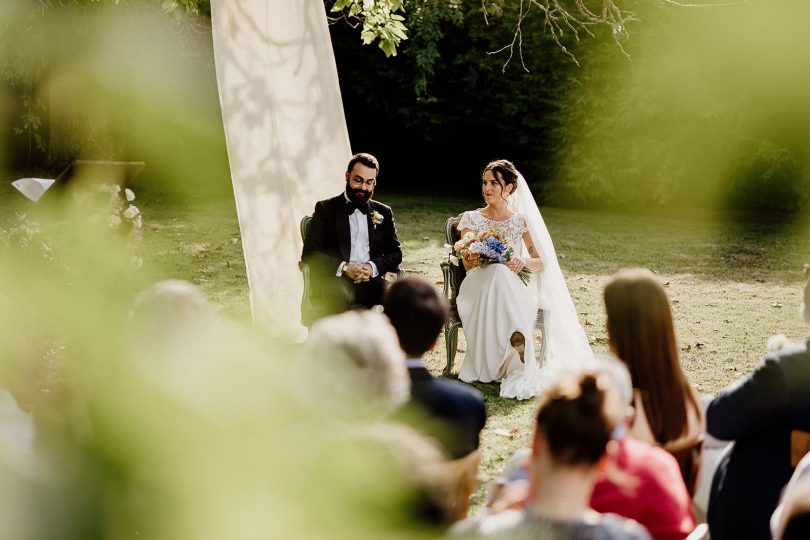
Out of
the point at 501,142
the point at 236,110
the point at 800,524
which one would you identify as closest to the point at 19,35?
the point at 236,110

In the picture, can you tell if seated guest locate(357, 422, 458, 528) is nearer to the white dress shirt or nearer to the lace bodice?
the white dress shirt

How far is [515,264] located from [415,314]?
10.6ft

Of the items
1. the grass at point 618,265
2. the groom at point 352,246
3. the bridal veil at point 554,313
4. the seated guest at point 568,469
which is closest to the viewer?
the seated guest at point 568,469

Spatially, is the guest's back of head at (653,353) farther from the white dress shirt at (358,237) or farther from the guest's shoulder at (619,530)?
the white dress shirt at (358,237)

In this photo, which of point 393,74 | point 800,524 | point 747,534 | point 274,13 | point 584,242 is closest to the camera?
point 800,524

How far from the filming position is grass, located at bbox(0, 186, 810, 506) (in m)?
6.62

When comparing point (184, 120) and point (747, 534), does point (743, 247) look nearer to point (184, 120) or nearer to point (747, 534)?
point (747, 534)

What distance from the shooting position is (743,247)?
1377 centimetres

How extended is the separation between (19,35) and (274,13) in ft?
32.1

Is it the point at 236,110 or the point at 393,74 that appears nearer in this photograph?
the point at 236,110

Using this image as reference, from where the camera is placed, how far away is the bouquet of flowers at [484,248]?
6.03 metres

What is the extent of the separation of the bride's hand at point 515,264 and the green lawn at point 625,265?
3.12 feet

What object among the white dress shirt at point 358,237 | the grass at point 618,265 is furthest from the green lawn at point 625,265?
the white dress shirt at point 358,237

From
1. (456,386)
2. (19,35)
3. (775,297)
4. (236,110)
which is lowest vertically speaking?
(775,297)
